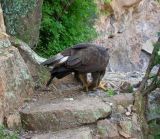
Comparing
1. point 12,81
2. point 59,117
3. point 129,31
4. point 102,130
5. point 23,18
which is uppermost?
point 23,18

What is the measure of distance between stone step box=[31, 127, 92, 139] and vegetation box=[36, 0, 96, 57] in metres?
5.05

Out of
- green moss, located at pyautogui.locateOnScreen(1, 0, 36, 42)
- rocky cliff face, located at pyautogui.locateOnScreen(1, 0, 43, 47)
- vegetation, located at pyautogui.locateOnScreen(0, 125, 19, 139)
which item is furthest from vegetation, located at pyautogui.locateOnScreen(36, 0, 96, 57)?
vegetation, located at pyautogui.locateOnScreen(0, 125, 19, 139)

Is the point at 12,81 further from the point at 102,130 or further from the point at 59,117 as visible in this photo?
the point at 102,130

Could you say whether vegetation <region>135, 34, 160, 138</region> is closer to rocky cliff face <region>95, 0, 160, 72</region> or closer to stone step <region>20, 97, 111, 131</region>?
stone step <region>20, 97, 111, 131</region>

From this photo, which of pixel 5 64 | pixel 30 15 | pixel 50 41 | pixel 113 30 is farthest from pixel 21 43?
pixel 113 30

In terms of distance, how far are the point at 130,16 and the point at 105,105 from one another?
1193 cm

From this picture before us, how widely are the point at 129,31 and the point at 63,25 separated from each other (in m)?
7.19

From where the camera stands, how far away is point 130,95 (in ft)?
25.7

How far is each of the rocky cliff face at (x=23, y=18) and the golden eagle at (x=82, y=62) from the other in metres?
1.36

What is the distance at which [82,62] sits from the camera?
776cm

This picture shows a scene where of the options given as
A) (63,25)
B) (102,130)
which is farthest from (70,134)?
(63,25)

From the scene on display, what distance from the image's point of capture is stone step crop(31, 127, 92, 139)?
21.5ft

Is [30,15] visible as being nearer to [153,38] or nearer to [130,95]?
[130,95]

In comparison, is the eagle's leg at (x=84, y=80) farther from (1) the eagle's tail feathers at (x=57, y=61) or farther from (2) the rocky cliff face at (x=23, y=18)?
(2) the rocky cliff face at (x=23, y=18)
